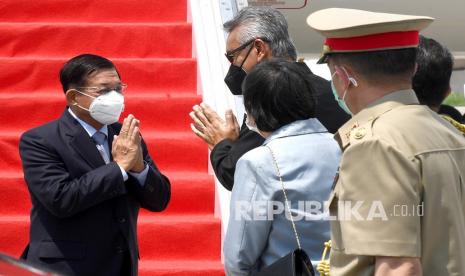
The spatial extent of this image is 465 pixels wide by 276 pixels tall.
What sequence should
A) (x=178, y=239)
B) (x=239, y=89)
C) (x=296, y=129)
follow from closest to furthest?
1. (x=296, y=129)
2. (x=239, y=89)
3. (x=178, y=239)

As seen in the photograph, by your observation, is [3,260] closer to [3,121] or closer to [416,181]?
[416,181]

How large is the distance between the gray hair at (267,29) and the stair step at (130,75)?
2029mm

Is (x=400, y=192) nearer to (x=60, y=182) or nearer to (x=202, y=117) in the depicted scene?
(x=202, y=117)

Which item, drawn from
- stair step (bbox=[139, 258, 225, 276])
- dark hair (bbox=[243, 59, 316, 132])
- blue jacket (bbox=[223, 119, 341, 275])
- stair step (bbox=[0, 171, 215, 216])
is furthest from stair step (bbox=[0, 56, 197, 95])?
blue jacket (bbox=[223, 119, 341, 275])

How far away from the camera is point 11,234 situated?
495 cm

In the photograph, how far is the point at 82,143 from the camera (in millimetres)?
3770

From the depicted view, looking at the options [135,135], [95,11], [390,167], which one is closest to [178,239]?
[135,135]

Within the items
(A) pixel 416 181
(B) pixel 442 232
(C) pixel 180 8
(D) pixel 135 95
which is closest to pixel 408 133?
(A) pixel 416 181

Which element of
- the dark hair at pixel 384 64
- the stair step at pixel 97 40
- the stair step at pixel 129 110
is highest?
the dark hair at pixel 384 64

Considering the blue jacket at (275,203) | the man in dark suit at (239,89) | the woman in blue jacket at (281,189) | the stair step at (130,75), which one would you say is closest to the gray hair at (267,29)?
the man in dark suit at (239,89)

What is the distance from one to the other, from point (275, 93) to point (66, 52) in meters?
3.73

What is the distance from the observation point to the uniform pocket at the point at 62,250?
11.9 ft

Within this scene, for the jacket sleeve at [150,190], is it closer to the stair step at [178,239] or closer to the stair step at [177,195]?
the stair step at [178,239]

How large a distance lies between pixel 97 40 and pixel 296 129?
3.77 metres
